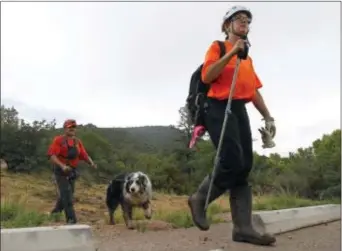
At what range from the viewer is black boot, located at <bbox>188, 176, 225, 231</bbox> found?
187 inches

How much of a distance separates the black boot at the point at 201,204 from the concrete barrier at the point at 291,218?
73.6 inches

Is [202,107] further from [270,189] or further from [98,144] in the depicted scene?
[98,144]

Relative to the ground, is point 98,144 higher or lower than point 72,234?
higher

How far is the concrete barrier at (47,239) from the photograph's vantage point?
352 centimetres

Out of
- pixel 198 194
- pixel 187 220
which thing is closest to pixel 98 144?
pixel 187 220

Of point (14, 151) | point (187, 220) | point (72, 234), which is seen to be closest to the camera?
point (72, 234)

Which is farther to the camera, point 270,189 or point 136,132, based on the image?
point 136,132

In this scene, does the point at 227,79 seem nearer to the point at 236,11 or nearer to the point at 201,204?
the point at 236,11

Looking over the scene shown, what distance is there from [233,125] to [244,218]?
0.89 metres

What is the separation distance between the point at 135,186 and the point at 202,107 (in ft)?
15.3

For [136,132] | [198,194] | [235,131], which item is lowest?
[198,194]

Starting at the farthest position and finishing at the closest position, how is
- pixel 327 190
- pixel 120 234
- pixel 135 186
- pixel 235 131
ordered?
pixel 327 190 < pixel 135 186 < pixel 120 234 < pixel 235 131

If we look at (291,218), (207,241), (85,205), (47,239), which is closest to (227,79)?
(207,241)

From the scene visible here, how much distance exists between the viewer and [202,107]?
481 centimetres
